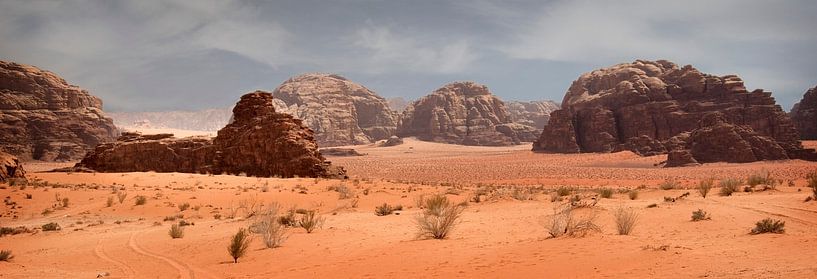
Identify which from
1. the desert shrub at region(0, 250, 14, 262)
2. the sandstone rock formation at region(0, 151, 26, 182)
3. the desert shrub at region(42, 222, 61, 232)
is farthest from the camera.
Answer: the sandstone rock formation at region(0, 151, 26, 182)

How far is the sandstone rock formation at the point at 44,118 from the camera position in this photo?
191ft

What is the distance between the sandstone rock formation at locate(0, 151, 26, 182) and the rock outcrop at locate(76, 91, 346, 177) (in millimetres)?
10316

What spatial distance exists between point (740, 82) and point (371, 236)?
236 ft

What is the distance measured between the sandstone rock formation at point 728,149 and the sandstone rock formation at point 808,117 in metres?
33.2

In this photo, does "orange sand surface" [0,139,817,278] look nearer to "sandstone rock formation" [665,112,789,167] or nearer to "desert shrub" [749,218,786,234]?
"desert shrub" [749,218,786,234]

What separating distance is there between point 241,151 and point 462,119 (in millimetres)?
107618

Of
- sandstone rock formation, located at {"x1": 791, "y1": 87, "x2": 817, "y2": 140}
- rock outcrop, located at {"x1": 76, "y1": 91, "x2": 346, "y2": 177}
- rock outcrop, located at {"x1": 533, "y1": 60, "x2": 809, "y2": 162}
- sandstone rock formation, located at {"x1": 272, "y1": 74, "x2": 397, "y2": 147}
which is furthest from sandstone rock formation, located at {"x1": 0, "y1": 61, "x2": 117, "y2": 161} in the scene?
sandstone rock formation, located at {"x1": 791, "y1": 87, "x2": 817, "y2": 140}

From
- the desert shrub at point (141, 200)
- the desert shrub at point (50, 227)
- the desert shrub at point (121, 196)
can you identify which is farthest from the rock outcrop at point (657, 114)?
the desert shrub at point (50, 227)

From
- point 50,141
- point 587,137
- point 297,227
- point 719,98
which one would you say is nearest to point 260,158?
point 297,227

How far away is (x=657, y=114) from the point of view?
2608 inches

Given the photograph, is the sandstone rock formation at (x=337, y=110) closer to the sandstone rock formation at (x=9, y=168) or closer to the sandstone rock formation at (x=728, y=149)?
the sandstone rock formation at (x=728, y=149)

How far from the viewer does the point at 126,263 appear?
8.26m

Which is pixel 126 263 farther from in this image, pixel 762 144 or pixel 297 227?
pixel 762 144

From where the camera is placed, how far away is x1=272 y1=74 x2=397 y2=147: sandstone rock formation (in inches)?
5290
